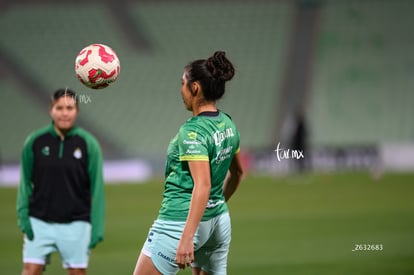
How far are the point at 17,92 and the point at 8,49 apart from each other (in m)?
1.95

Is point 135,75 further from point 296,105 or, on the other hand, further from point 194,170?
point 194,170

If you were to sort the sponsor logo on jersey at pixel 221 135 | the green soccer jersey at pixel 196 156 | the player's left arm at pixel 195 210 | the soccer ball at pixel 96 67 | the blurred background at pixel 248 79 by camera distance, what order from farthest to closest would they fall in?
the blurred background at pixel 248 79 → the soccer ball at pixel 96 67 → the sponsor logo on jersey at pixel 221 135 → the green soccer jersey at pixel 196 156 → the player's left arm at pixel 195 210

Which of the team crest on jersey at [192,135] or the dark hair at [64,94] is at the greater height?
the dark hair at [64,94]

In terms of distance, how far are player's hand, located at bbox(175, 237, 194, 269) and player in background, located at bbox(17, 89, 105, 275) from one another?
1.96 meters

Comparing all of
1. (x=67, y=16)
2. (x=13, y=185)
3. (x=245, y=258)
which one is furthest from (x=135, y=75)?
(x=245, y=258)

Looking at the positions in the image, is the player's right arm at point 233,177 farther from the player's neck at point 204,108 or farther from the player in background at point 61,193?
the player in background at point 61,193

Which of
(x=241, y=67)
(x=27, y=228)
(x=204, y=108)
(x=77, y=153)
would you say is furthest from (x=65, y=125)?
(x=241, y=67)

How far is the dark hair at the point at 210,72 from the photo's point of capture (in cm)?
465

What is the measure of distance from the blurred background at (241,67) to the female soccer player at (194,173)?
22.2 meters

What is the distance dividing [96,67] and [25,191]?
125 centimetres

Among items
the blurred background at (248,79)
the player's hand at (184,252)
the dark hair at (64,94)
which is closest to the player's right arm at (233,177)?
the player's hand at (184,252)

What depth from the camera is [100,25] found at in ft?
99.8

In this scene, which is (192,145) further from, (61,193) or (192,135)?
(61,193)

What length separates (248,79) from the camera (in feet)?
100
